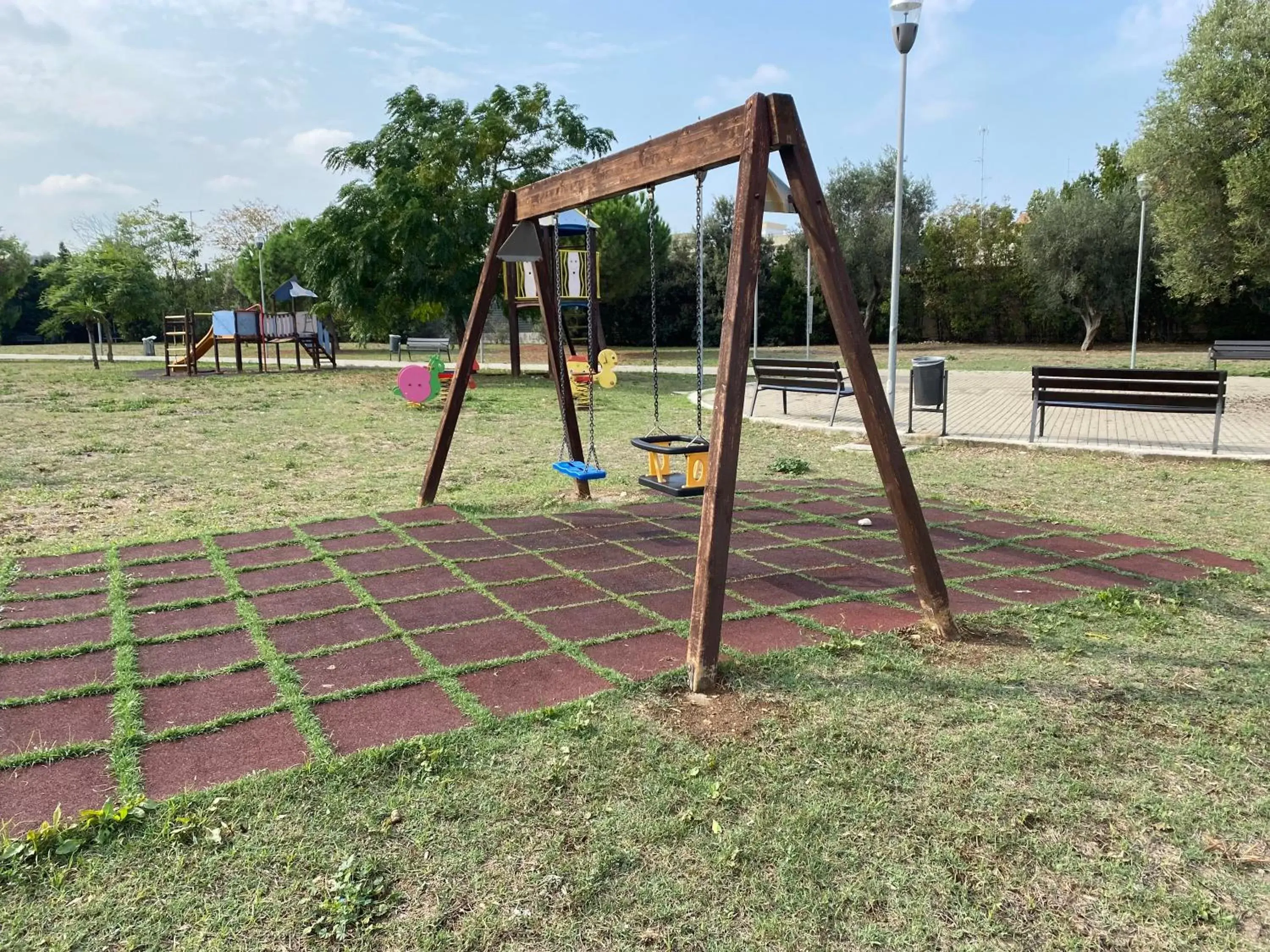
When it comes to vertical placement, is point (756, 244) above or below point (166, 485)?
above

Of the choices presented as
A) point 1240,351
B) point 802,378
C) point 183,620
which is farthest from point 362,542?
point 1240,351

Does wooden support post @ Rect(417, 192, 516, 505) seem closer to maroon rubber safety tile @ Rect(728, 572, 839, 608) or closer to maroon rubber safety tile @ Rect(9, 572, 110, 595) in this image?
maroon rubber safety tile @ Rect(9, 572, 110, 595)

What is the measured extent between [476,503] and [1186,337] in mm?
33148

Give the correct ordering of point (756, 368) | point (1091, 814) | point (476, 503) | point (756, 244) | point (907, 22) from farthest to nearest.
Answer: point (756, 368)
point (907, 22)
point (476, 503)
point (756, 244)
point (1091, 814)

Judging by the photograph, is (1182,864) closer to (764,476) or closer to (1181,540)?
(1181,540)

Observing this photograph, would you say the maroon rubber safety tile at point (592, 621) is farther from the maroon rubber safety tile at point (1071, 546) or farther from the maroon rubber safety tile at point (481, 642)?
the maroon rubber safety tile at point (1071, 546)

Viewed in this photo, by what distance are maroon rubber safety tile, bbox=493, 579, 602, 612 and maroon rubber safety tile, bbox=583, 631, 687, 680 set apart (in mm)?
557

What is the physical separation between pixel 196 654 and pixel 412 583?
1169 millimetres

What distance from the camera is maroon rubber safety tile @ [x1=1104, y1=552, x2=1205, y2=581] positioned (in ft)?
15.3

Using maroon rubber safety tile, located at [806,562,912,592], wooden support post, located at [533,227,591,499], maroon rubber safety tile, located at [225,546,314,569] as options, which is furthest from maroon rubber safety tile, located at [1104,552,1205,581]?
maroon rubber safety tile, located at [225,546,314,569]

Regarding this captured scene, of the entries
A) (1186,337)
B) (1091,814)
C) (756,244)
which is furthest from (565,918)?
(1186,337)

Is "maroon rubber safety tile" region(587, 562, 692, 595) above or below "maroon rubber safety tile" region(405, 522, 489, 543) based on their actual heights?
below

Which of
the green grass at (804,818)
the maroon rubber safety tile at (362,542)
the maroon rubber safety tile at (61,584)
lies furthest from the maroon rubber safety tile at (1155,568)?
the maroon rubber safety tile at (61,584)

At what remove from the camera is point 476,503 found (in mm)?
6496
